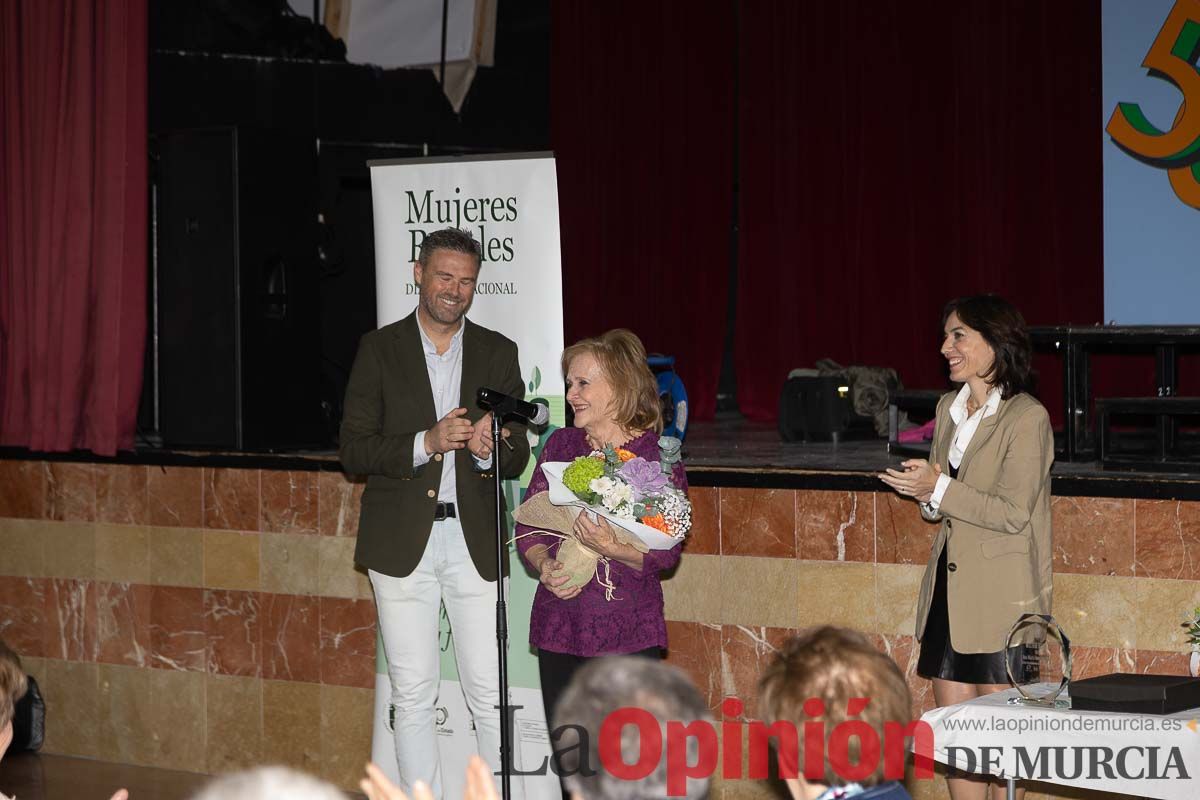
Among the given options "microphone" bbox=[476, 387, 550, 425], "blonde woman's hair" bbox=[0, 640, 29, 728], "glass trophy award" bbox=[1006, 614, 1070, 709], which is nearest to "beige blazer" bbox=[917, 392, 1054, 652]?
"glass trophy award" bbox=[1006, 614, 1070, 709]

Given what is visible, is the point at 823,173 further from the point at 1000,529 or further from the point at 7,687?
the point at 7,687

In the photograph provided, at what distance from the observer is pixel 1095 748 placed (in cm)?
292

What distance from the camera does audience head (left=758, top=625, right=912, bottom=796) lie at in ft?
6.23

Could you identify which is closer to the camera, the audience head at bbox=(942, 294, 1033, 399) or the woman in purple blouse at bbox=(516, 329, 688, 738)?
the woman in purple blouse at bbox=(516, 329, 688, 738)

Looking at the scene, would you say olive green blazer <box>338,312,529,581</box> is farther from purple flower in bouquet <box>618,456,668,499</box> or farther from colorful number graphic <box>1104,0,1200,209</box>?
colorful number graphic <box>1104,0,1200,209</box>

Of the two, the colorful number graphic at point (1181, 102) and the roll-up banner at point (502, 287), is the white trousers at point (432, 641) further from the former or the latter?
the colorful number graphic at point (1181, 102)

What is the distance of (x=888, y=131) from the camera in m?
7.62

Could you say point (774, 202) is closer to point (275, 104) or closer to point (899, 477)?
point (275, 104)

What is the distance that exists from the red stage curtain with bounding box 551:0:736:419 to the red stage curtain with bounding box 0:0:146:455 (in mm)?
3408

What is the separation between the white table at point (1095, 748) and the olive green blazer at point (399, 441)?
1.52 m

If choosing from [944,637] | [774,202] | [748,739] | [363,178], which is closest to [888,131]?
[774,202]

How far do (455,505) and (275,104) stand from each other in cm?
494

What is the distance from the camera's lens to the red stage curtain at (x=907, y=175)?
23.0ft

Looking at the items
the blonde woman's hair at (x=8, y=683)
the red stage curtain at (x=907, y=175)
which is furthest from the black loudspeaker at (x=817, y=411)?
the blonde woman's hair at (x=8, y=683)
